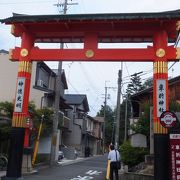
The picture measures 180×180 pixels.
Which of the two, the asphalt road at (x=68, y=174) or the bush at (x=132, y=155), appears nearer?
the asphalt road at (x=68, y=174)

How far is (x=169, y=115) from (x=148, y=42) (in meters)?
5.33

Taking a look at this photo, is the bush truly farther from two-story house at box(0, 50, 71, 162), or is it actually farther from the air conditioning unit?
the air conditioning unit

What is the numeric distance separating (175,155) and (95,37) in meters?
6.30

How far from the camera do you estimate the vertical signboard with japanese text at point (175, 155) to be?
43.5ft

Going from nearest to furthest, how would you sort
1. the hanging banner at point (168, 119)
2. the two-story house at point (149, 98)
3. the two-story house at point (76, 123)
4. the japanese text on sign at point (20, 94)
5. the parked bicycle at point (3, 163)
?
the hanging banner at point (168, 119), the japanese text on sign at point (20, 94), the two-story house at point (149, 98), the parked bicycle at point (3, 163), the two-story house at point (76, 123)

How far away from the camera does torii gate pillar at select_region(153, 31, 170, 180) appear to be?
14.2 metres

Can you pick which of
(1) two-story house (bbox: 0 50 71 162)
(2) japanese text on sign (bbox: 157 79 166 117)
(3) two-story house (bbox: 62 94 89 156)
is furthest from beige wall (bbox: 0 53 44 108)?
(2) japanese text on sign (bbox: 157 79 166 117)

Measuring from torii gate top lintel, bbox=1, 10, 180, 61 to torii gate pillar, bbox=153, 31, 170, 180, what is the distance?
243 millimetres

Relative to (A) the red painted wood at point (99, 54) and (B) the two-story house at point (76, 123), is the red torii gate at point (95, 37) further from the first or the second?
(B) the two-story house at point (76, 123)

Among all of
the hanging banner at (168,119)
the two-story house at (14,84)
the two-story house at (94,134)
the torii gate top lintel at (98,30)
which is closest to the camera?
the hanging banner at (168,119)

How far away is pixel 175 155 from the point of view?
1337 centimetres

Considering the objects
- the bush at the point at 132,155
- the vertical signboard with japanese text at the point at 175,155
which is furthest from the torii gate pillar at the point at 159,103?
the bush at the point at 132,155

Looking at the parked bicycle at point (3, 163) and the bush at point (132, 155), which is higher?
the bush at point (132, 155)

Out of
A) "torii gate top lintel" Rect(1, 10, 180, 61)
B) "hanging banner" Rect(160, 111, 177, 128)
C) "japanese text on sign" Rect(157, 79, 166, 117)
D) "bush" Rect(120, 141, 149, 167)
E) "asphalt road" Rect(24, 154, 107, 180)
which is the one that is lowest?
"asphalt road" Rect(24, 154, 107, 180)
